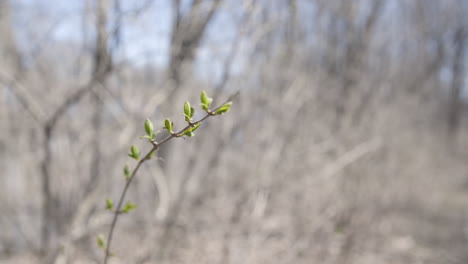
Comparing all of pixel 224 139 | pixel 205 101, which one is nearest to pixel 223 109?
pixel 205 101

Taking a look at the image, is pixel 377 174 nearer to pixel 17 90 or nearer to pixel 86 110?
pixel 86 110

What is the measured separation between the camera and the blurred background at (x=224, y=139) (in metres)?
2.22

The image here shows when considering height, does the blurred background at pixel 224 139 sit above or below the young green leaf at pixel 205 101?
above

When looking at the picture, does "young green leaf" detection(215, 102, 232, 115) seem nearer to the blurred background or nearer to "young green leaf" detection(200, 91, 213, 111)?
"young green leaf" detection(200, 91, 213, 111)

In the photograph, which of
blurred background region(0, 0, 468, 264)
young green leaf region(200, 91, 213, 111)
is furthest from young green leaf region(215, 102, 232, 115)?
blurred background region(0, 0, 468, 264)

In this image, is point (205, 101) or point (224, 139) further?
point (224, 139)

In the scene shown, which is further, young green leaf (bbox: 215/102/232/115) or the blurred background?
the blurred background

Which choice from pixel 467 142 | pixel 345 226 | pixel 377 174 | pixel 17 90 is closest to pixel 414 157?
pixel 377 174

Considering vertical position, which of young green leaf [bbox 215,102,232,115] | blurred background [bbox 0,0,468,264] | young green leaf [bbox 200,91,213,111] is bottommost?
young green leaf [bbox 215,102,232,115]

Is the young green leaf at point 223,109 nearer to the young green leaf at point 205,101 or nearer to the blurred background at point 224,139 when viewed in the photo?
the young green leaf at point 205,101

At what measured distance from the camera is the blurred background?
2221 millimetres

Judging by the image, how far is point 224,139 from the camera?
8.53 feet

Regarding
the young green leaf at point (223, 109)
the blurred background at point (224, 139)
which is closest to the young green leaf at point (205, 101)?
the young green leaf at point (223, 109)

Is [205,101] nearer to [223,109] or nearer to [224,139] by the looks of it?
[223,109]
